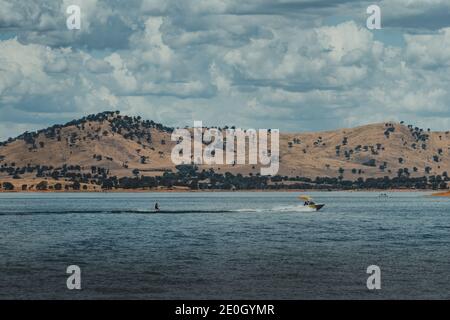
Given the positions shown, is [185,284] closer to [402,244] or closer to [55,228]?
[402,244]

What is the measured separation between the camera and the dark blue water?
241 ft

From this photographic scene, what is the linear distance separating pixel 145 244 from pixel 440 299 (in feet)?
188

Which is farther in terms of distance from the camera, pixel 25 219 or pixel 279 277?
pixel 25 219

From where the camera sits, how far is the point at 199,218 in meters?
182

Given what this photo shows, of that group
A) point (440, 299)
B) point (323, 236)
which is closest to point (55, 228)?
point (323, 236)

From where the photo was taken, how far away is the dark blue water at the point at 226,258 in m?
73.4

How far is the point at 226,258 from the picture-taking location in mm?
98188

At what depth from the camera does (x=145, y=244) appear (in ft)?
389
